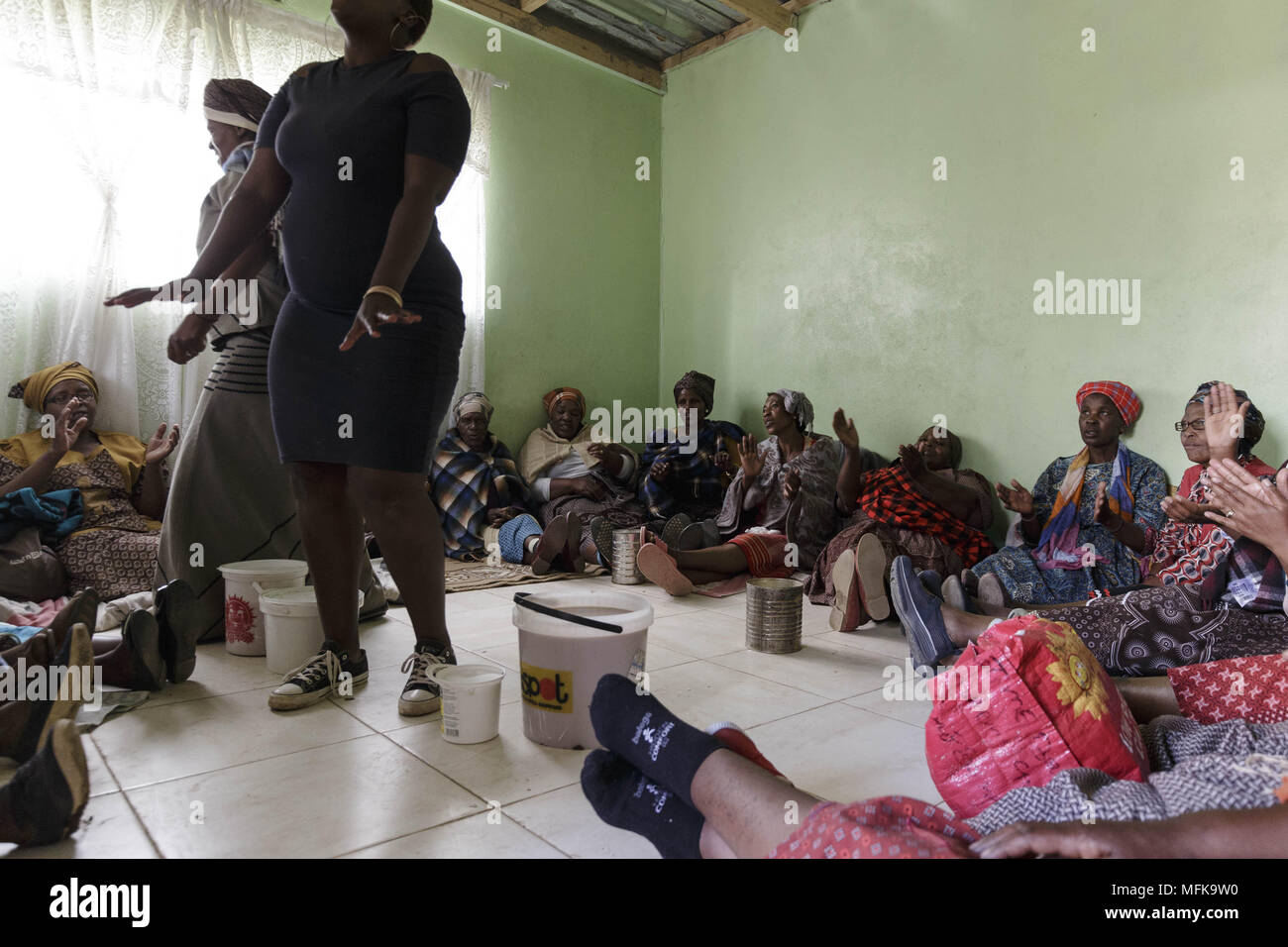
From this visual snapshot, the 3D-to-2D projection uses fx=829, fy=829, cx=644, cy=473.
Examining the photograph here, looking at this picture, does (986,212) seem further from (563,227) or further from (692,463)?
(563,227)

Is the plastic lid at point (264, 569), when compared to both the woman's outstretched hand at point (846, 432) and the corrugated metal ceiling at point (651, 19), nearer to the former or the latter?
the woman's outstretched hand at point (846, 432)

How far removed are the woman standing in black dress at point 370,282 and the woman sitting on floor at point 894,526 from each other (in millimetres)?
1511

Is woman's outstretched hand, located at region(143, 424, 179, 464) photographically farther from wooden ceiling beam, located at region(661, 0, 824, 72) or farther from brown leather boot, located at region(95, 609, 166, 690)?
wooden ceiling beam, located at region(661, 0, 824, 72)

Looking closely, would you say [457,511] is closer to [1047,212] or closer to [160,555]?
[160,555]

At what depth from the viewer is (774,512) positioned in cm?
389

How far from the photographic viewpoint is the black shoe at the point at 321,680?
1.88m

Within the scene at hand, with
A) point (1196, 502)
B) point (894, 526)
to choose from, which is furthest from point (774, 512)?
point (1196, 502)

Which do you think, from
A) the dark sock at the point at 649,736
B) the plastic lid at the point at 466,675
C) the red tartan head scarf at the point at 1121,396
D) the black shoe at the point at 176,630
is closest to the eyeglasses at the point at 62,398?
the black shoe at the point at 176,630

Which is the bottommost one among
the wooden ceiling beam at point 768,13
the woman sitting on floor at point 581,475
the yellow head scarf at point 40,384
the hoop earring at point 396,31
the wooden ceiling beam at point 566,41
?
the woman sitting on floor at point 581,475

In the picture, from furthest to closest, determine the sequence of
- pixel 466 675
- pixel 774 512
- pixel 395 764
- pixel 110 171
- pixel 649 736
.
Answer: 1. pixel 774 512
2. pixel 110 171
3. pixel 466 675
4. pixel 395 764
5. pixel 649 736

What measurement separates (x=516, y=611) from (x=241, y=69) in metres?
3.32

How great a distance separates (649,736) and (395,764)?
0.65 metres

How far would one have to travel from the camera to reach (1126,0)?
3.32m

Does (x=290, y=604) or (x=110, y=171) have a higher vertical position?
(x=110, y=171)
